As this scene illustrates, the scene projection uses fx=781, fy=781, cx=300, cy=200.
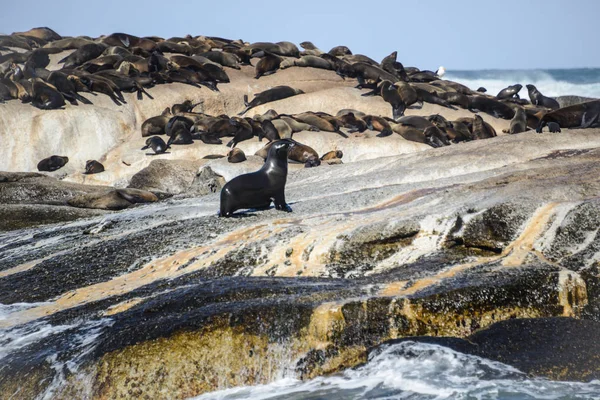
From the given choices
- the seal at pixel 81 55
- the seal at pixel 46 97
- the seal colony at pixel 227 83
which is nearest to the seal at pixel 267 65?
the seal colony at pixel 227 83

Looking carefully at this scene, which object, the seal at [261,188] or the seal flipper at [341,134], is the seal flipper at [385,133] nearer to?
the seal flipper at [341,134]

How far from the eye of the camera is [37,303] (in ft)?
23.7

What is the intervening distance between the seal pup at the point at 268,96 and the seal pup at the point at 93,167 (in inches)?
198

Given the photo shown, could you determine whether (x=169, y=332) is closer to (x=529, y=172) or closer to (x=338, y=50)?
(x=529, y=172)

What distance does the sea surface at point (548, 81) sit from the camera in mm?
53000

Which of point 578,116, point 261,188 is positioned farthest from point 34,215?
point 578,116

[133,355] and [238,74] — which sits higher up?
[238,74]

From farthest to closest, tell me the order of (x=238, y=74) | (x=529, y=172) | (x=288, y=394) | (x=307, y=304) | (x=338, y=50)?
(x=338, y=50) → (x=238, y=74) → (x=529, y=172) → (x=307, y=304) → (x=288, y=394)

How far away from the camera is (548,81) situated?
58.6 meters

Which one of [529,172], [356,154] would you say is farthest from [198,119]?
[529,172]

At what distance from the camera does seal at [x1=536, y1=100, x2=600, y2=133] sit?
12906 millimetres

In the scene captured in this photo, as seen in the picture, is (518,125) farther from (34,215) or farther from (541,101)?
(34,215)

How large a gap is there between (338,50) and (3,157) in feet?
46.6

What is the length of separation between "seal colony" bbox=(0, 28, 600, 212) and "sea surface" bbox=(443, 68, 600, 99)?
28.3m
